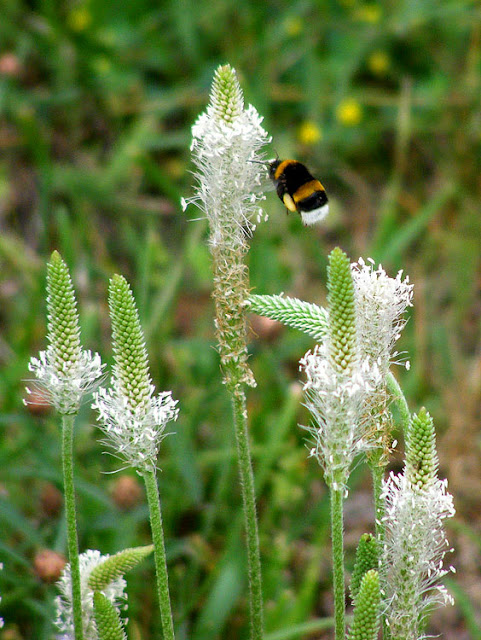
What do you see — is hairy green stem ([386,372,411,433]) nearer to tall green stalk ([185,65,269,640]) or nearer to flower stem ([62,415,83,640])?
tall green stalk ([185,65,269,640])

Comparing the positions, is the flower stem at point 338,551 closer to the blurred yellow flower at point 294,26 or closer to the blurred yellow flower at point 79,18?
the blurred yellow flower at point 294,26

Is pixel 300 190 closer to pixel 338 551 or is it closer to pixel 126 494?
pixel 338 551

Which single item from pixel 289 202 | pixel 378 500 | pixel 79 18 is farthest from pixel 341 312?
pixel 79 18

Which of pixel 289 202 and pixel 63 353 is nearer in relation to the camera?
pixel 63 353

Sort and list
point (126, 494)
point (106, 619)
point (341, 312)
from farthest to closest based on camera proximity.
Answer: point (126, 494), point (106, 619), point (341, 312)

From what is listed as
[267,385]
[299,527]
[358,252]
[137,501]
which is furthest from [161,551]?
[358,252]

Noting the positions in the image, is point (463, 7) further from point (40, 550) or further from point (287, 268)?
point (40, 550)
